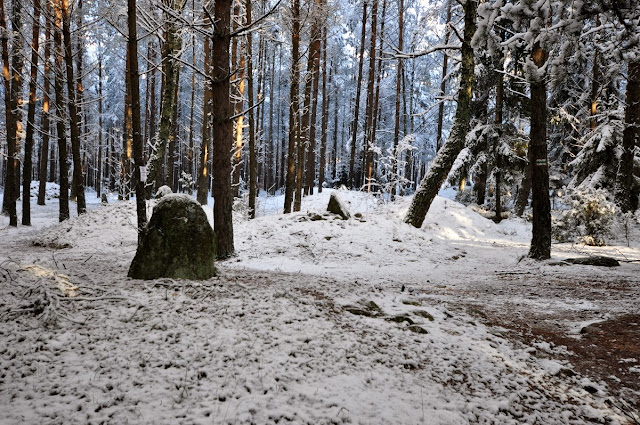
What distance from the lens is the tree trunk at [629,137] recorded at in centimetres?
1107

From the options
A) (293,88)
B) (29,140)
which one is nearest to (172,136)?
(29,140)

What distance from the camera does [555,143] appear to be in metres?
23.2

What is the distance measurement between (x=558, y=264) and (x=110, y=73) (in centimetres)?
4156

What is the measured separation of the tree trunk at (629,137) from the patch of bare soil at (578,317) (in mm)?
7356

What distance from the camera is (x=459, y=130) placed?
447 inches

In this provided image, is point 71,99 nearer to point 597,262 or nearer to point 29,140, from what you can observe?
point 29,140

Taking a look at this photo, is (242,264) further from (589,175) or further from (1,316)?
(589,175)

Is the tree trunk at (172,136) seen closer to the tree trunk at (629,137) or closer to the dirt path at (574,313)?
the dirt path at (574,313)

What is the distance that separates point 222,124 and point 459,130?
7.57 meters

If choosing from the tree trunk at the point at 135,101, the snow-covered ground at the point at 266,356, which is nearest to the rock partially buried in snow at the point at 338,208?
the snow-covered ground at the point at 266,356

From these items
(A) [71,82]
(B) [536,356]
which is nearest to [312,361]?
(B) [536,356]

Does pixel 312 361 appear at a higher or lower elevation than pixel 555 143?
lower

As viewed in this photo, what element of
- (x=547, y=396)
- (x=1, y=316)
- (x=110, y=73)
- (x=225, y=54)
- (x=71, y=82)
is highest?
(x=110, y=73)

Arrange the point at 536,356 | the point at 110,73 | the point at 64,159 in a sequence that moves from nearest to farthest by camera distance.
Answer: the point at 536,356 → the point at 64,159 → the point at 110,73
